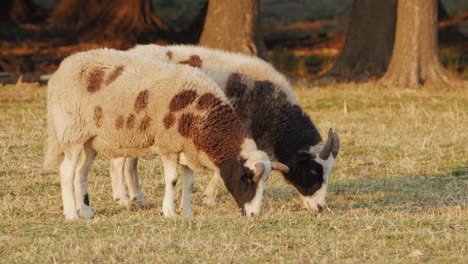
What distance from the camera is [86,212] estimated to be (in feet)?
31.9

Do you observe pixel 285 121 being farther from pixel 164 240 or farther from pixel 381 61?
pixel 381 61

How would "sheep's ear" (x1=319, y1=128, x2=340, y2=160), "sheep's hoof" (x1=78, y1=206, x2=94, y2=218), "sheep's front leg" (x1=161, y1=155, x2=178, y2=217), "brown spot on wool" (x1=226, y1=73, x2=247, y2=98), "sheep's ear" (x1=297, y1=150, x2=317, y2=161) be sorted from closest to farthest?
1. "sheep's front leg" (x1=161, y1=155, x2=178, y2=217)
2. "sheep's hoof" (x1=78, y1=206, x2=94, y2=218)
3. "sheep's ear" (x1=319, y1=128, x2=340, y2=160)
4. "sheep's ear" (x1=297, y1=150, x2=317, y2=161)
5. "brown spot on wool" (x1=226, y1=73, x2=247, y2=98)

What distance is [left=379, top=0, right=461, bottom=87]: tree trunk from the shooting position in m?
21.1

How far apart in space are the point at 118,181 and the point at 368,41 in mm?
14071

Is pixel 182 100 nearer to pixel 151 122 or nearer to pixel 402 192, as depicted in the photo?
pixel 151 122

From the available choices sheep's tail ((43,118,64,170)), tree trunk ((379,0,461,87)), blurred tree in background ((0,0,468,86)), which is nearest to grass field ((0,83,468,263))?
sheep's tail ((43,118,64,170))

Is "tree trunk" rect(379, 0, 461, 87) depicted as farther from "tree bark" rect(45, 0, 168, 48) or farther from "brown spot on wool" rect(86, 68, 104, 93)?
"brown spot on wool" rect(86, 68, 104, 93)

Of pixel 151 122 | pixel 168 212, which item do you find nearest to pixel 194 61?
pixel 151 122

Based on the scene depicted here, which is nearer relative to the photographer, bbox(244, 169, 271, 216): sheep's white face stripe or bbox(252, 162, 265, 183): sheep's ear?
bbox(252, 162, 265, 183): sheep's ear

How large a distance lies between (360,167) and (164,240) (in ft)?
19.3

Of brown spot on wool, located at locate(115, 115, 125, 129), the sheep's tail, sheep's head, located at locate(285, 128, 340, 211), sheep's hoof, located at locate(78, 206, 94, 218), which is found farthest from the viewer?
sheep's head, located at locate(285, 128, 340, 211)

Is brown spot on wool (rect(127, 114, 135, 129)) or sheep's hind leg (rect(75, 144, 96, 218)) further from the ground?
brown spot on wool (rect(127, 114, 135, 129))

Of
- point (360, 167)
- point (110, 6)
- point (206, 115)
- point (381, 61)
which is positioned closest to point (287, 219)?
point (206, 115)

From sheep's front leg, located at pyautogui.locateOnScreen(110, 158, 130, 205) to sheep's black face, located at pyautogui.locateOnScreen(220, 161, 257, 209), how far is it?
71.0 inches
